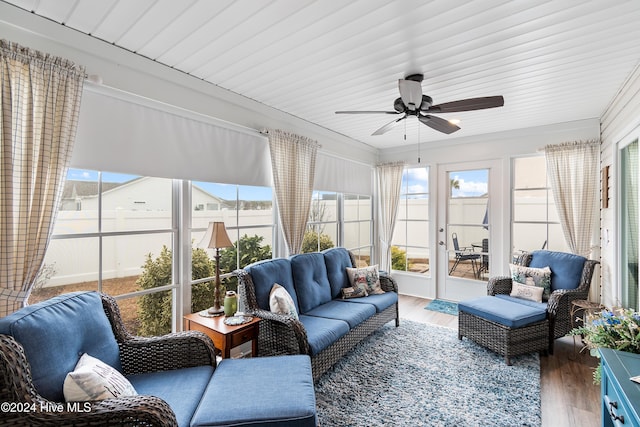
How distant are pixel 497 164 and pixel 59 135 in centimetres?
489

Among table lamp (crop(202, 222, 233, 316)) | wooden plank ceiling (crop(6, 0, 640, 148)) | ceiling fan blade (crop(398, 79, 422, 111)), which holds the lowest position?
table lamp (crop(202, 222, 233, 316))

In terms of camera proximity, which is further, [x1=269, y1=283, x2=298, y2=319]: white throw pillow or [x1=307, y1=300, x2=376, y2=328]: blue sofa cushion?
[x1=307, y1=300, x2=376, y2=328]: blue sofa cushion

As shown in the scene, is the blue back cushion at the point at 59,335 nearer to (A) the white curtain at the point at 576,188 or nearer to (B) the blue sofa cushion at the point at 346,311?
(B) the blue sofa cushion at the point at 346,311

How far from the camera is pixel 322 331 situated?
99.2 inches

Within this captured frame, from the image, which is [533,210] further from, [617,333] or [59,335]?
[59,335]

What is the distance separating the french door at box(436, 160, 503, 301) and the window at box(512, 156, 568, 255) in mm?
228

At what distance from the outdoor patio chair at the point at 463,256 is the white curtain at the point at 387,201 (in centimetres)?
99

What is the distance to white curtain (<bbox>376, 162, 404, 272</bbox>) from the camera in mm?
5191

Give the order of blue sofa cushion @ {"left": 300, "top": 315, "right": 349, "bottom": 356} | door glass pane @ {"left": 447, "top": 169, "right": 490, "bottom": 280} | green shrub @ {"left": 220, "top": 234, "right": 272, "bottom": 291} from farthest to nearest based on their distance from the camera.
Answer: door glass pane @ {"left": 447, "top": 169, "right": 490, "bottom": 280}, green shrub @ {"left": 220, "top": 234, "right": 272, "bottom": 291}, blue sofa cushion @ {"left": 300, "top": 315, "right": 349, "bottom": 356}

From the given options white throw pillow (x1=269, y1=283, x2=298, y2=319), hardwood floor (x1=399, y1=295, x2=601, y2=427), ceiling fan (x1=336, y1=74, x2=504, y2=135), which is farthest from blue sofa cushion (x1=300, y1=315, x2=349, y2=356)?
ceiling fan (x1=336, y1=74, x2=504, y2=135)

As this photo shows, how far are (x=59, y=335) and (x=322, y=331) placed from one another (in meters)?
1.68

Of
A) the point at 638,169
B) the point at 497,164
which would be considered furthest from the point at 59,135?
the point at 497,164

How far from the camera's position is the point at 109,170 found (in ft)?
6.98

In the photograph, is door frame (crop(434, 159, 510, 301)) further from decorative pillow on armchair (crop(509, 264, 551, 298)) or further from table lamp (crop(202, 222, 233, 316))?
table lamp (crop(202, 222, 233, 316))
